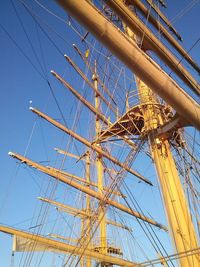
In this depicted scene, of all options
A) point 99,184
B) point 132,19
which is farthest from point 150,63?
point 99,184

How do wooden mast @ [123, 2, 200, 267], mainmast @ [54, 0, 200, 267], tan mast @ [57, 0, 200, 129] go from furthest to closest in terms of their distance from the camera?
wooden mast @ [123, 2, 200, 267] → mainmast @ [54, 0, 200, 267] → tan mast @ [57, 0, 200, 129]

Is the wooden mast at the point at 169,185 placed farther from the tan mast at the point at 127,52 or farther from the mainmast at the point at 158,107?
the tan mast at the point at 127,52

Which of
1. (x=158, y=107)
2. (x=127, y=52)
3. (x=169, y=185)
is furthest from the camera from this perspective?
(x=158, y=107)

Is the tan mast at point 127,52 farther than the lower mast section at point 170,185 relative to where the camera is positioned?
No

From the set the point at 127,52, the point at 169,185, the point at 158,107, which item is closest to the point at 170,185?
the point at 169,185

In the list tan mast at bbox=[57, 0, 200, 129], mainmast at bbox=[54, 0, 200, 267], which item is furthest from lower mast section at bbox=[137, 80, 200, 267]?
tan mast at bbox=[57, 0, 200, 129]

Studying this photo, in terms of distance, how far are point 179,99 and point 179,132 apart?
3.62m

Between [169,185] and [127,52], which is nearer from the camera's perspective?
[127,52]

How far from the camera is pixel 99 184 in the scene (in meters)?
16.3

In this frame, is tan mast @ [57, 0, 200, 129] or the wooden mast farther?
the wooden mast

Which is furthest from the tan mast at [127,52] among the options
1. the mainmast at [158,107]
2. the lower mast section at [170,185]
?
the lower mast section at [170,185]

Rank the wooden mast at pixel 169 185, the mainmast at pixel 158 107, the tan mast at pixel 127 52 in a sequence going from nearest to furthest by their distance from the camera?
1. the tan mast at pixel 127 52
2. the mainmast at pixel 158 107
3. the wooden mast at pixel 169 185

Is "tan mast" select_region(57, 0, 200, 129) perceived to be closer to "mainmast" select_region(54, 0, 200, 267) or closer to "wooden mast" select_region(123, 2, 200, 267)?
"mainmast" select_region(54, 0, 200, 267)

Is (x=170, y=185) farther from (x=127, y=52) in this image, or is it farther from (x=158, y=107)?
(x=127, y=52)
